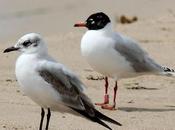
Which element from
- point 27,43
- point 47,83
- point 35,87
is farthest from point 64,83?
point 27,43

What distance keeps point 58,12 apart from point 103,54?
407 inches

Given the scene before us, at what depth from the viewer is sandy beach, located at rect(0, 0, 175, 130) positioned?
891cm

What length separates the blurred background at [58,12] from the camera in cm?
1808

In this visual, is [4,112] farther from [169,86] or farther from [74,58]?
[74,58]

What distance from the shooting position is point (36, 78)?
314 inches

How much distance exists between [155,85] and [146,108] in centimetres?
131

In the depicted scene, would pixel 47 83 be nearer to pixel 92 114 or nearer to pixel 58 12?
pixel 92 114

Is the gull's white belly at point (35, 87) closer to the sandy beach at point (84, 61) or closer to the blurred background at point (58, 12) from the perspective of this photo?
the sandy beach at point (84, 61)

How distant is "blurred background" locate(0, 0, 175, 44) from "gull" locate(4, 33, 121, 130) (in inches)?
340

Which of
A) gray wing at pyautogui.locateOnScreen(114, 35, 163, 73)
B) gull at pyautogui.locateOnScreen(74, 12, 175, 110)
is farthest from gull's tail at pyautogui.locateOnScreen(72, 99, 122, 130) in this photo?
gray wing at pyautogui.locateOnScreen(114, 35, 163, 73)

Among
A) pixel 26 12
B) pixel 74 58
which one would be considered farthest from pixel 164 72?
pixel 26 12

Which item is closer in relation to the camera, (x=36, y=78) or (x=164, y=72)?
(x=36, y=78)

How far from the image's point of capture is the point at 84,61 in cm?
1238

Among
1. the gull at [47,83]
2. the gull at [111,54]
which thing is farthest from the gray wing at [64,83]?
the gull at [111,54]
